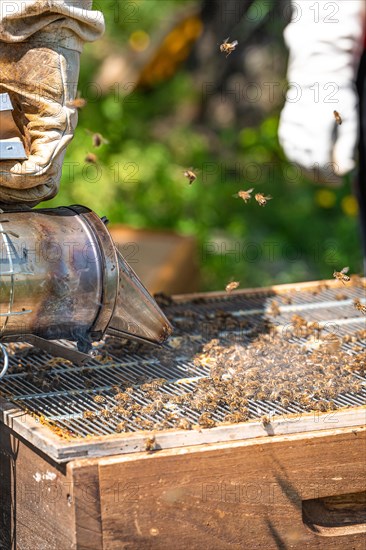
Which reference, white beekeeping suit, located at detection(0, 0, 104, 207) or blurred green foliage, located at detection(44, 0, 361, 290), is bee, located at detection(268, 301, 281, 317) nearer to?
white beekeeping suit, located at detection(0, 0, 104, 207)

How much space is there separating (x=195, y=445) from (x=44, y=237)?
747mm

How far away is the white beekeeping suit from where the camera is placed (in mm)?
2520

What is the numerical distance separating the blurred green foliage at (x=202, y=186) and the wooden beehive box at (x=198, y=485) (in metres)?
4.49

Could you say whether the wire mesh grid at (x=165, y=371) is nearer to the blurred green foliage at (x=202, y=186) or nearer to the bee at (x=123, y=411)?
the bee at (x=123, y=411)

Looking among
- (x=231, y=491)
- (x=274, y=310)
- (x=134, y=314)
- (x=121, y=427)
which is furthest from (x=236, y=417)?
(x=274, y=310)

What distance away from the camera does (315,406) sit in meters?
2.49

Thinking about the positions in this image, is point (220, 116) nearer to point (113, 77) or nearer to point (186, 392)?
point (113, 77)

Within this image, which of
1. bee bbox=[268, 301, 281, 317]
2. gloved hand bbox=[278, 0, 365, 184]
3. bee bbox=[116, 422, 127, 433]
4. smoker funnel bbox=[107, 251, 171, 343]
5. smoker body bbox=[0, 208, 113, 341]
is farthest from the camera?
gloved hand bbox=[278, 0, 365, 184]

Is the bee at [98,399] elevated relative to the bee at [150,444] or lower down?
lower down

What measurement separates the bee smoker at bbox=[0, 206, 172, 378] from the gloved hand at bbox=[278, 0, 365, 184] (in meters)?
1.34

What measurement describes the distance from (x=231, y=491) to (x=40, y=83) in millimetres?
1302

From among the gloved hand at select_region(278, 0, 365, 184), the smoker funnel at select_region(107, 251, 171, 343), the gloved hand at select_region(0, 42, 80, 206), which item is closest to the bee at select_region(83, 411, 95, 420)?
the smoker funnel at select_region(107, 251, 171, 343)

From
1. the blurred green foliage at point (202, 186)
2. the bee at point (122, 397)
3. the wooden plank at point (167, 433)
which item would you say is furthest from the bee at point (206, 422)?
the blurred green foliage at point (202, 186)

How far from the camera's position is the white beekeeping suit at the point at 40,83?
2.52 m
